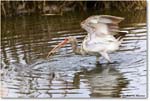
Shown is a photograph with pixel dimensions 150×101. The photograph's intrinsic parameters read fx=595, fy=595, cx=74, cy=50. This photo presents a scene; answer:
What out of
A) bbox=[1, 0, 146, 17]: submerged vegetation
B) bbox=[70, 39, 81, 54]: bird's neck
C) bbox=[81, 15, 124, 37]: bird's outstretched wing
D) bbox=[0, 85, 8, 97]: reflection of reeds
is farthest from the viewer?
bbox=[1, 0, 146, 17]: submerged vegetation

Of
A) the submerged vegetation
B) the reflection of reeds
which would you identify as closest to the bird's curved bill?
the reflection of reeds

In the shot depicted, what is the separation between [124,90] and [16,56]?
1.58 metres

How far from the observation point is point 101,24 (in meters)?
5.34

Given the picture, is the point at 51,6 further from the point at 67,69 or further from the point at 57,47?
the point at 67,69

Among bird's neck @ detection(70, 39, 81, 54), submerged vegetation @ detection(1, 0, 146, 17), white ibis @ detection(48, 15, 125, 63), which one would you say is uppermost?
white ibis @ detection(48, 15, 125, 63)

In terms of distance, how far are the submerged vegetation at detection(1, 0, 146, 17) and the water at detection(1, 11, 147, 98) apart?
5.93 ft

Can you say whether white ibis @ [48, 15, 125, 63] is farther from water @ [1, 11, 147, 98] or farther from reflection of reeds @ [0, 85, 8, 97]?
reflection of reeds @ [0, 85, 8, 97]

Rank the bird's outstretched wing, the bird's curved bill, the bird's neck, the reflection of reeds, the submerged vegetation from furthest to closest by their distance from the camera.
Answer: the submerged vegetation → the bird's curved bill → the bird's neck → the bird's outstretched wing → the reflection of reeds

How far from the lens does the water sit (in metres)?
4.68

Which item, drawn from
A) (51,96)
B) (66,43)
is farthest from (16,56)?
(51,96)

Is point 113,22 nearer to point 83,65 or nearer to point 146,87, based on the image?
point 83,65

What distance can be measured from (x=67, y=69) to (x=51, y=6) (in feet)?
14.3

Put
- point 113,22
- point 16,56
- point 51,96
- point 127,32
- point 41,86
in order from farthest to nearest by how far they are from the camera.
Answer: point 127,32 < point 16,56 < point 113,22 < point 41,86 < point 51,96

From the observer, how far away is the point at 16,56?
19.3 ft
